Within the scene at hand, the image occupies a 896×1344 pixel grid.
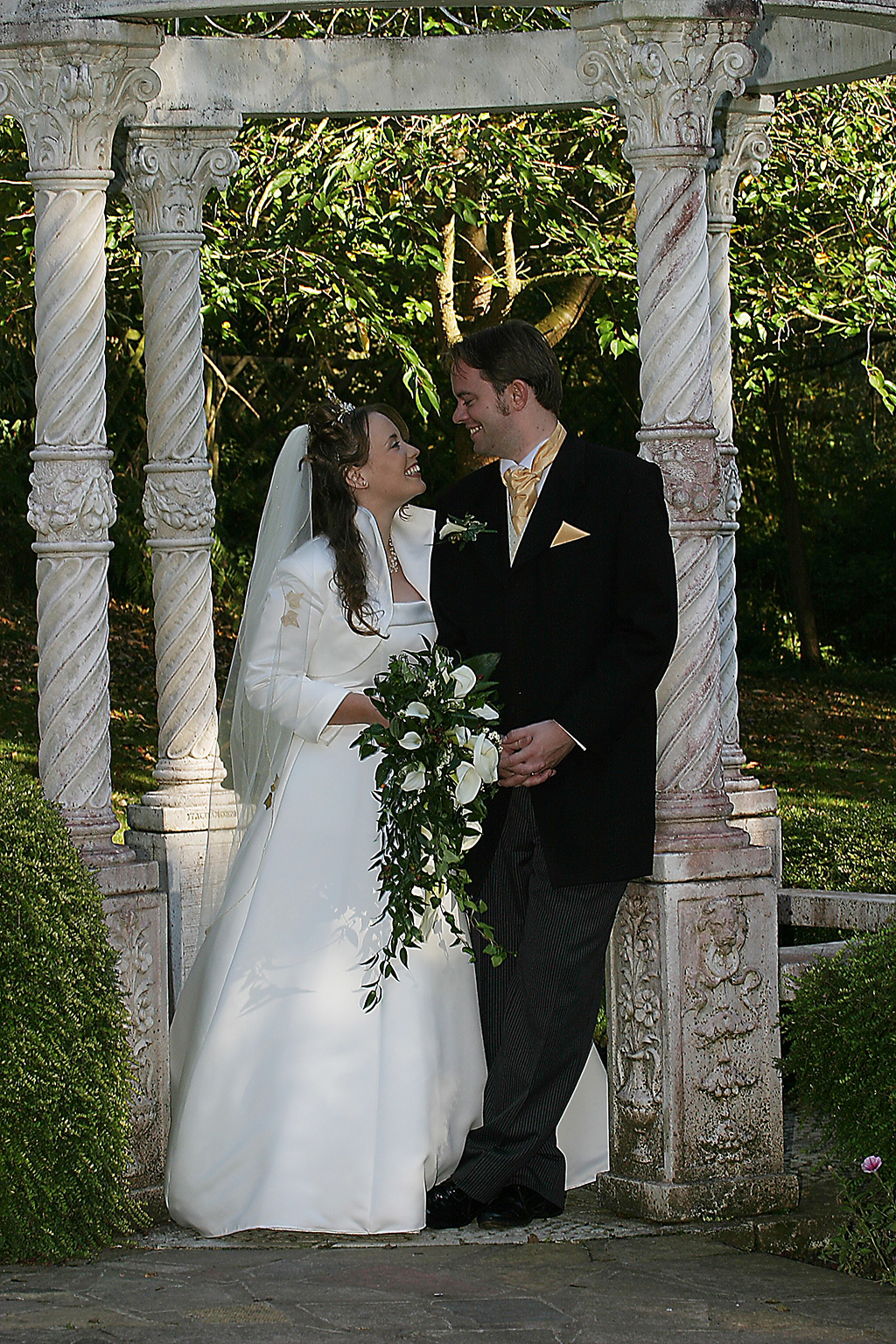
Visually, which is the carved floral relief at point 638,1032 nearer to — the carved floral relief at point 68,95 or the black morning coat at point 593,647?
the black morning coat at point 593,647

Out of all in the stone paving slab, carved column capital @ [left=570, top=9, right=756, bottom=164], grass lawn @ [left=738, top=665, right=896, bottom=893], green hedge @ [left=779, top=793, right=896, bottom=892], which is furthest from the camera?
grass lawn @ [left=738, top=665, right=896, bottom=893]

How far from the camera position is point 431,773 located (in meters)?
4.81

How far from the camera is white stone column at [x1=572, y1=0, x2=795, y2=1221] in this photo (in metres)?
5.13

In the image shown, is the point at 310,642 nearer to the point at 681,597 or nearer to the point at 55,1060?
the point at 681,597

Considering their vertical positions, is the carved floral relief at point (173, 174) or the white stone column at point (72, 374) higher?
the carved floral relief at point (173, 174)

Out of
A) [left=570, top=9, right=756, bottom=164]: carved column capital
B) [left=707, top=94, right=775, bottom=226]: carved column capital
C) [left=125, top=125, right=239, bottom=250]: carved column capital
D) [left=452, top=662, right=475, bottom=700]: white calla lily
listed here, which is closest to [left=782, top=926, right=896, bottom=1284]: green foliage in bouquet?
[left=452, top=662, right=475, bottom=700]: white calla lily

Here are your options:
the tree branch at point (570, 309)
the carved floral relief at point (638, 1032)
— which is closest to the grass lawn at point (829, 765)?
the carved floral relief at point (638, 1032)

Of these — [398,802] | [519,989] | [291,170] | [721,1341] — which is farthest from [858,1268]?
[291,170]

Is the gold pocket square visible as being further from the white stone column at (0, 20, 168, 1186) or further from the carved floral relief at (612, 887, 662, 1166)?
the white stone column at (0, 20, 168, 1186)

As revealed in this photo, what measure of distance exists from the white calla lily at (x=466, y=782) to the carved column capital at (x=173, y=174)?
147 inches

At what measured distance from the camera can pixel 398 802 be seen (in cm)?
489

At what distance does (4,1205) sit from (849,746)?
55.8 feet

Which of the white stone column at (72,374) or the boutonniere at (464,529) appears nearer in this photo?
the boutonniere at (464,529)

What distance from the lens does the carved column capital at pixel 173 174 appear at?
7539 mm
